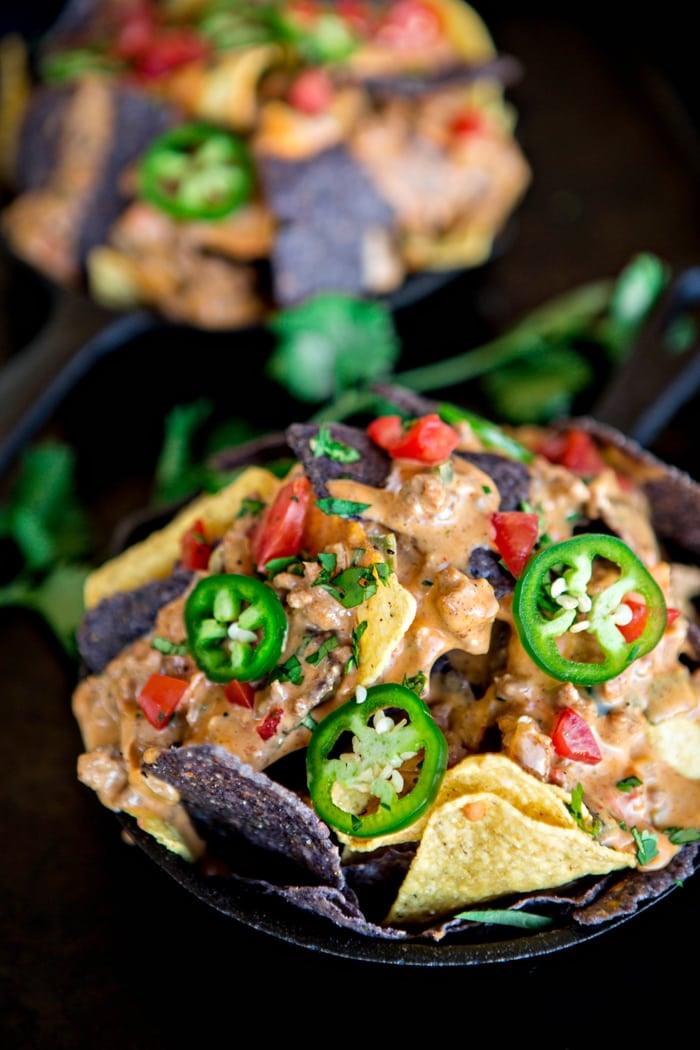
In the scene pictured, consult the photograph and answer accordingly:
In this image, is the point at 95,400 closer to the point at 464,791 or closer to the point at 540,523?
the point at 540,523

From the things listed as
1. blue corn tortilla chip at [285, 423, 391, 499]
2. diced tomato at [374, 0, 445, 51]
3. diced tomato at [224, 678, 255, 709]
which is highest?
diced tomato at [374, 0, 445, 51]

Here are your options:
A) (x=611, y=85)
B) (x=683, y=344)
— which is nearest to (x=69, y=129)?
(x=683, y=344)

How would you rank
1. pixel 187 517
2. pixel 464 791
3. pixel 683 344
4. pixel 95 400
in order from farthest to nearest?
1. pixel 95 400
2. pixel 683 344
3. pixel 187 517
4. pixel 464 791

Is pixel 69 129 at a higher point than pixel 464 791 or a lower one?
lower

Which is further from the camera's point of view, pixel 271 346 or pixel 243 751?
pixel 271 346

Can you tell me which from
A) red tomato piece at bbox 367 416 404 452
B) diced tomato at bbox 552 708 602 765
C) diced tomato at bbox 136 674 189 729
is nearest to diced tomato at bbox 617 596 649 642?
diced tomato at bbox 552 708 602 765

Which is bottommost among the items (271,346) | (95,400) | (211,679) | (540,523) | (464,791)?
(95,400)

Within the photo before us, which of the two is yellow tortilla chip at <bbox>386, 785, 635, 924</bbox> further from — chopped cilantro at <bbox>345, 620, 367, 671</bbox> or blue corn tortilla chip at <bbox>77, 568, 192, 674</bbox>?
blue corn tortilla chip at <bbox>77, 568, 192, 674</bbox>
